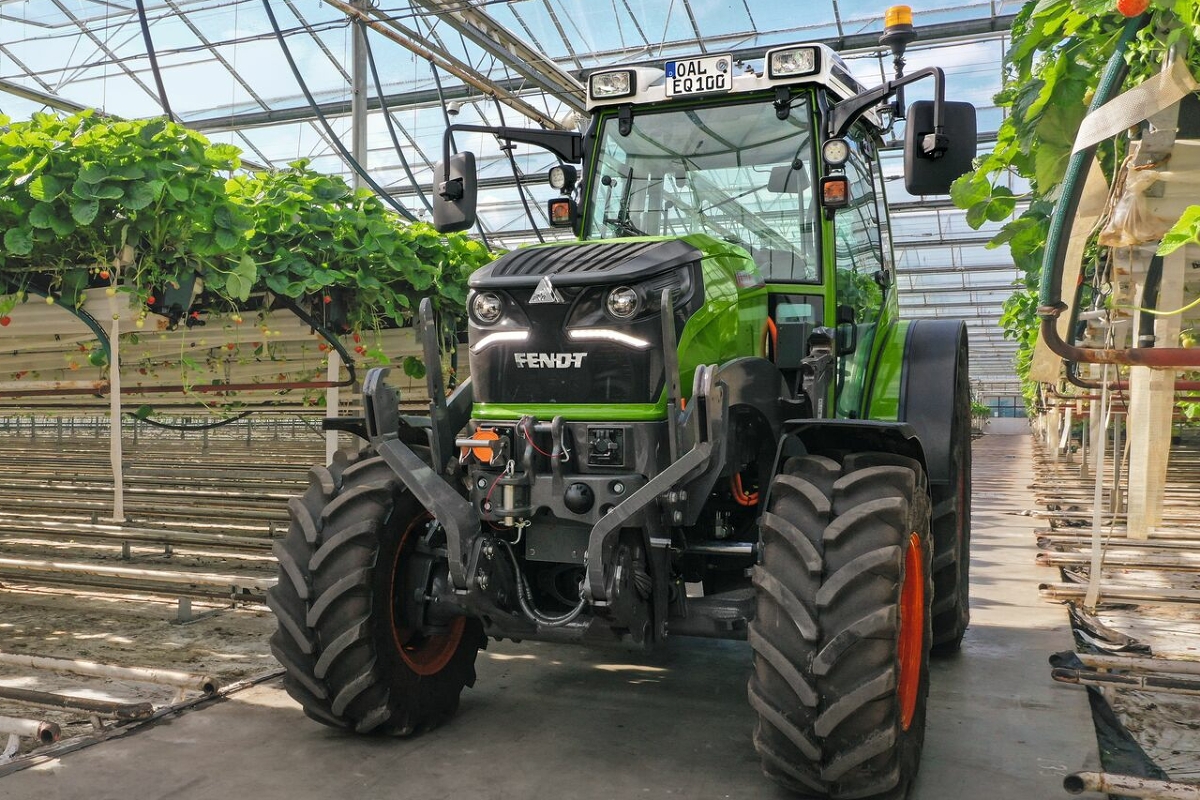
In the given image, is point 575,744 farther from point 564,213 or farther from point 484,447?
point 564,213

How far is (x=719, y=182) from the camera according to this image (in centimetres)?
432

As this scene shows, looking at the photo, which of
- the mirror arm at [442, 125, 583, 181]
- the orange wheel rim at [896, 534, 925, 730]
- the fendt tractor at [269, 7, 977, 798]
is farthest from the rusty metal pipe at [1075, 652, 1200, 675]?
the mirror arm at [442, 125, 583, 181]

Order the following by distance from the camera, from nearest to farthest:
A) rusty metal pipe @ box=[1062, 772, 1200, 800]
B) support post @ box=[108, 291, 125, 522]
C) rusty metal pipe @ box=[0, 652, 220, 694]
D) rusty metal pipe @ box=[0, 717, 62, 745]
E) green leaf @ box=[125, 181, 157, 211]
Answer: rusty metal pipe @ box=[1062, 772, 1200, 800] → rusty metal pipe @ box=[0, 717, 62, 745] → rusty metal pipe @ box=[0, 652, 220, 694] → green leaf @ box=[125, 181, 157, 211] → support post @ box=[108, 291, 125, 522]

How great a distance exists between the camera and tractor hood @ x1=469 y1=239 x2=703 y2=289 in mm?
3527

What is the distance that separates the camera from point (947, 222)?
22609 mm

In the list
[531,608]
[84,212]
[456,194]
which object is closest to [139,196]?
[84,212]

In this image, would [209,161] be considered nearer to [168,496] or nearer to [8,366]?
[8,366]

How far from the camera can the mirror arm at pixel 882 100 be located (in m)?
3.67

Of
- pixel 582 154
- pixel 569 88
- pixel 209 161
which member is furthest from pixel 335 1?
pixel 582 154

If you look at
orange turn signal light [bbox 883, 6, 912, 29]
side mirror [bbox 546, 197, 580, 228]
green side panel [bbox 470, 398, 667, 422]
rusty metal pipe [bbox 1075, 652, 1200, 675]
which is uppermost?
orange turn signal light [bbox 883, 6, 912, 29]

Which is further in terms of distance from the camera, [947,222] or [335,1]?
[947,222]

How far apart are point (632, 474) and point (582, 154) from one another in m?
1.69

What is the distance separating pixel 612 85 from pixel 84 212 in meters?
2.64

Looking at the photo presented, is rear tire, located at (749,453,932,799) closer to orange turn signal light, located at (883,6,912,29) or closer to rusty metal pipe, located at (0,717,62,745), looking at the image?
orange turn signal light, located at (883,6,912,29)
